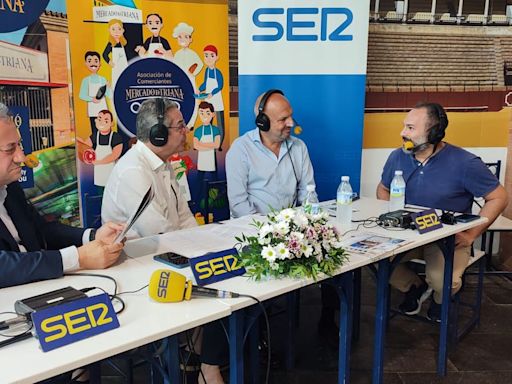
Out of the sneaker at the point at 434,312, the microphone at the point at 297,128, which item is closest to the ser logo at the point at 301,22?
the microphone at the point at 297,128

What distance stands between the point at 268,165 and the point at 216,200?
0.83 meters

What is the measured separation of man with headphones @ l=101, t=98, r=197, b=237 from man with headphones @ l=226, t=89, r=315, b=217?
0.56 meters

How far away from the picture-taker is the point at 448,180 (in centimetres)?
263

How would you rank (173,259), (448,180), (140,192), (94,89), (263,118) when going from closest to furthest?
(173,259) → (140,192) → (448,180) → (263,118) → (94,89)

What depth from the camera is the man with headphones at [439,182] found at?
2570mm

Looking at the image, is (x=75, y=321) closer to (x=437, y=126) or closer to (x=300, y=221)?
(x=300, y=221)

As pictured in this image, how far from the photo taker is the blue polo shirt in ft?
8.48

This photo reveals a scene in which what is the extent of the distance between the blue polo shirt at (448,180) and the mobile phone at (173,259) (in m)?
1.59

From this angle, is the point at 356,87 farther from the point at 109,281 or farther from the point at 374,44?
the point at 109,281

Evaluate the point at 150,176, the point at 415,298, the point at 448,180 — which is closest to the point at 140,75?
the point at 150,176

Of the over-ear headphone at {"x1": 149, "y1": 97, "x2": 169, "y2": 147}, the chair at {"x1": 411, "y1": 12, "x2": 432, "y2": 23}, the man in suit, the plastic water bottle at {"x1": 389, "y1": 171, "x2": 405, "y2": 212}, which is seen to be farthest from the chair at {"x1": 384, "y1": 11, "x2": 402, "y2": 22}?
the man in suit

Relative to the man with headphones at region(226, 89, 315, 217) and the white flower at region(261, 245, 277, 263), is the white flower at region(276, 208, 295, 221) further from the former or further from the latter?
the man with headphones at region(226, 89, 315, 217)

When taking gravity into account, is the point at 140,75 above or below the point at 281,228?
above

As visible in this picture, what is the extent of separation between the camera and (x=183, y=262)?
167 cm
